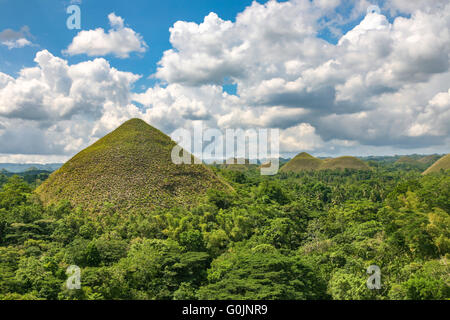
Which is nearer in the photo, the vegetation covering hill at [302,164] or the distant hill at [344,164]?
the distant hill at [344,164]

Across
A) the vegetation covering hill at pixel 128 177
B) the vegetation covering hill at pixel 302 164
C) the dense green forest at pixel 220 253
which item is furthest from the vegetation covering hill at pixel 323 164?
the dense green forest at pixel 220 253

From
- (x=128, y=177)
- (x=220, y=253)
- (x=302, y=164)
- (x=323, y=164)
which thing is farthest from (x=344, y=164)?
(x=220, y=253)

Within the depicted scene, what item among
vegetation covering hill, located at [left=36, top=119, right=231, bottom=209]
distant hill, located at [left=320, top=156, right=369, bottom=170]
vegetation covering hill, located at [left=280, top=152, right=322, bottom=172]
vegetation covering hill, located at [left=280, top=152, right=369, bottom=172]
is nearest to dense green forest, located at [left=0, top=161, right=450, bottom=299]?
vegetation covering hill, located at [left=36, top=119, right=231, bottom=209]

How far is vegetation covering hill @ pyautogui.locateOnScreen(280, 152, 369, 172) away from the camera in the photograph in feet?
478

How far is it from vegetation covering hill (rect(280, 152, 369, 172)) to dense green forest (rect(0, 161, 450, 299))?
113m

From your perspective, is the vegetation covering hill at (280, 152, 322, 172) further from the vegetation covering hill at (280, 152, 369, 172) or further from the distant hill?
the distant hill

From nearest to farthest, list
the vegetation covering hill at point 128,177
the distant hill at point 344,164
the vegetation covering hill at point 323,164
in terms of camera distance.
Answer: the vegetation covering hill at point 128,177
the distant hill at point 344,164
the vegetation covering hill at point 323,164

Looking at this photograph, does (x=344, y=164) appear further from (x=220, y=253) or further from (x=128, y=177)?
(x=220, y=253)

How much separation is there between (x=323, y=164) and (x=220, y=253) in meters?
139

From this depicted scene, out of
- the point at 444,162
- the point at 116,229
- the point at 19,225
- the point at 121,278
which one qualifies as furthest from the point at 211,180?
the point at 444,162

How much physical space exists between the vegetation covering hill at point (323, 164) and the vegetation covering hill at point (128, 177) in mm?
107591

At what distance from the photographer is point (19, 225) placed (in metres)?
26.8

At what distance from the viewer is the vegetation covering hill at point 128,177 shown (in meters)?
38.9

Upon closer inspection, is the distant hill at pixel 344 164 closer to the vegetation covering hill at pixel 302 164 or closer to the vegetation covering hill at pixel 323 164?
the vegetation covering hill at pixel 323 164
